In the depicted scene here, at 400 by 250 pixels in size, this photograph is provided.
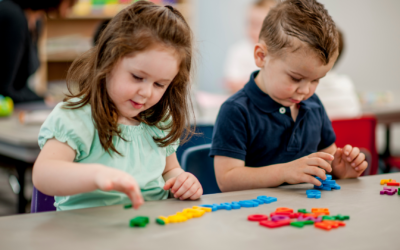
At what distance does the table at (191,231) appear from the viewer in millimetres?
626

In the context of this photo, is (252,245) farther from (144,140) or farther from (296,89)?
(296,89)

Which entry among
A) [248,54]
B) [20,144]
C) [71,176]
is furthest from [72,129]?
[248,54]

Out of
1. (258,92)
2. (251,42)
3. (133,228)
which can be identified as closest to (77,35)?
(251,42)

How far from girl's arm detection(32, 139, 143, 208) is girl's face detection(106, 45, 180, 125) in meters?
0.16

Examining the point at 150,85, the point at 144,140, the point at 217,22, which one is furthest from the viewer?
the point at 217,22

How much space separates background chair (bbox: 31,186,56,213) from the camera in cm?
108

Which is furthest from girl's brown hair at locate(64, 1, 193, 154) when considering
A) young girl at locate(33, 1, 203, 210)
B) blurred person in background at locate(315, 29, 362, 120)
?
blurred person in background at locate(315, 29, 362, 120)

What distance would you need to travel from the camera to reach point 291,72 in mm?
1120

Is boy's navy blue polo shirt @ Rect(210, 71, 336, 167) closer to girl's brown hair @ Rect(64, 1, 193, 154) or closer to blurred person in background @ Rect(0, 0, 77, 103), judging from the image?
girl's brown hair @ Rect(64, 1, 193, 154)

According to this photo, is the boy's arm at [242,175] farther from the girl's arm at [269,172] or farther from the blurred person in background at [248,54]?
the blurred person in background at [248,54]

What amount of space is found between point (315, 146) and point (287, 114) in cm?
15

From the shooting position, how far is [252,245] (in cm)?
63

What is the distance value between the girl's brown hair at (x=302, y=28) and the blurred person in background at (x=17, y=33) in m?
1.79

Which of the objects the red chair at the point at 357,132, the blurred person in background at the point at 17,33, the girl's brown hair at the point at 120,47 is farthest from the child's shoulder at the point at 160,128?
the blurred person in background at the point at 17,33
